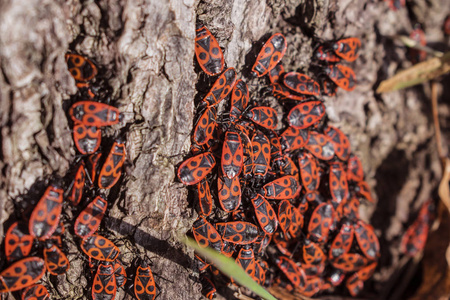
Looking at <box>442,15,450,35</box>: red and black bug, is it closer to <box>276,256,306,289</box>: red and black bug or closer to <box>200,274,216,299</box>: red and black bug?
<box>276,256,306,289</box>: red and black bug

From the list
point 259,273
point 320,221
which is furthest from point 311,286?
point 259,273

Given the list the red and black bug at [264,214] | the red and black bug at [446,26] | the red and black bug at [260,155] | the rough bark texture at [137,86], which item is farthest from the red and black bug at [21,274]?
the red and black bug at [446,26]

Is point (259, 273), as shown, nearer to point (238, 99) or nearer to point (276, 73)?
point (238, 99)

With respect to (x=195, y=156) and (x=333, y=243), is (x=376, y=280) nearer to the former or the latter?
(x=333, y=243)

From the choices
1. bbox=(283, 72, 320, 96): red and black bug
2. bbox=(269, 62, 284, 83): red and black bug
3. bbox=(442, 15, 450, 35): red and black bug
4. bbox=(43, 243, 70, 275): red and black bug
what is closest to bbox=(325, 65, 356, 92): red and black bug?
bbox=(283, 72, 320, 96): red and black bug

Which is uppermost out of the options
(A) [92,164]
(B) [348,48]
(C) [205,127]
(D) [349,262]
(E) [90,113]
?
(B) [348,48]

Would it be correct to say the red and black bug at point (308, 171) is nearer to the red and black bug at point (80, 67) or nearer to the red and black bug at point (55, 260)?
the red and black bug at point (80, 67)
